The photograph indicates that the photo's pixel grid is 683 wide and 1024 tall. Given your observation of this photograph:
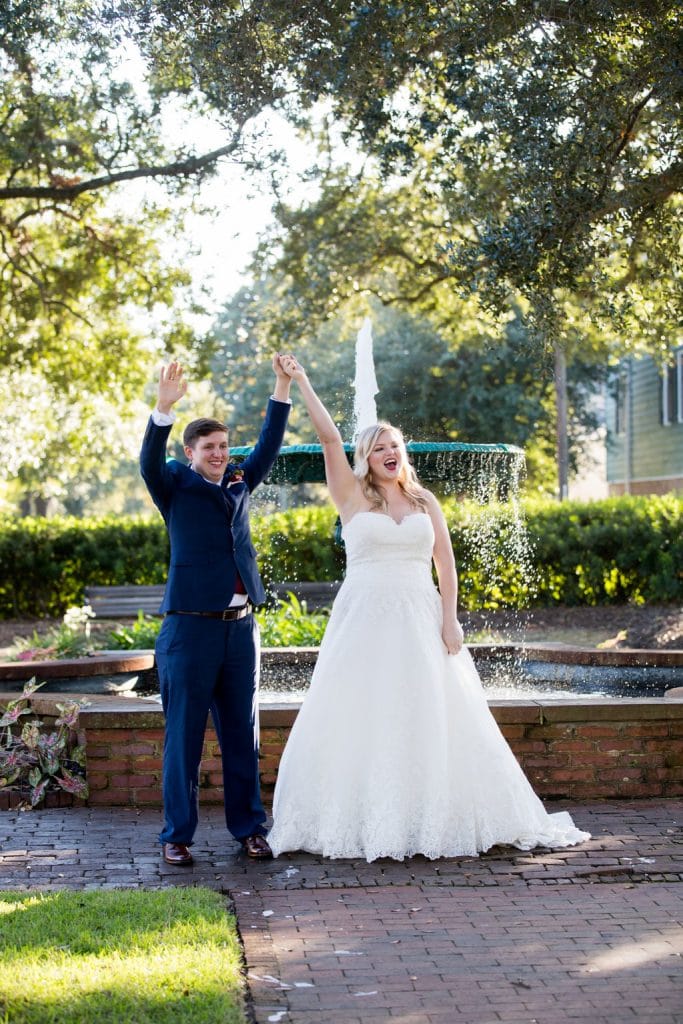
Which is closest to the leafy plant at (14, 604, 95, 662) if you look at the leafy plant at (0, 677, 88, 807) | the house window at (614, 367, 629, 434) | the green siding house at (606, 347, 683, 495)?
the leafy plant at (0, 677, 88, 807)

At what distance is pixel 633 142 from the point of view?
33.4 ft

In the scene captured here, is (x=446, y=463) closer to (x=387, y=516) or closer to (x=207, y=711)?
(x=387, y=516)

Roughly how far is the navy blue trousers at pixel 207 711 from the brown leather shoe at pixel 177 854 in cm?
3

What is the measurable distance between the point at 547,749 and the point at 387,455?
2.07m

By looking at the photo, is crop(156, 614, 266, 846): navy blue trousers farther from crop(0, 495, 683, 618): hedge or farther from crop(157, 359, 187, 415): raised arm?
crop(0, 495, 683, 618): hedge

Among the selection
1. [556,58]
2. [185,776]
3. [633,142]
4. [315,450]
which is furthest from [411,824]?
[633,142]

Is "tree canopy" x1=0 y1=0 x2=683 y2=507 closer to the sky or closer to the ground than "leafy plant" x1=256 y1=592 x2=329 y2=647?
closer to the sky

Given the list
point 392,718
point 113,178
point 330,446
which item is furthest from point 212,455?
point 113,178

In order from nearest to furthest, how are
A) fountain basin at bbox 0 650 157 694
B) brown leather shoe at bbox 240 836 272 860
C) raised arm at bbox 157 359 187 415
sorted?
raised arm at bbox 157 359 187 415, brown leather shoe at bbox 240 836 272 860, fountain basin at bbox 0 650 157 694

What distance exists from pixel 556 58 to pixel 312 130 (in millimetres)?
4524

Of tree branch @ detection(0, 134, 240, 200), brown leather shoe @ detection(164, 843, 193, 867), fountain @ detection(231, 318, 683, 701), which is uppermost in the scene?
tree branch @ detection(0, 134, 240, 200)

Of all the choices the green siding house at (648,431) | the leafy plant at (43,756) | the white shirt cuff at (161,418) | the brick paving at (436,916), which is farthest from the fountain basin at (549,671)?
the green siding house at (648,431)

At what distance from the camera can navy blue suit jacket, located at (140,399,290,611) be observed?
5863 millimetres

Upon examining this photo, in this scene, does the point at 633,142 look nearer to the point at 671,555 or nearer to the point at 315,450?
the point at 315,450
